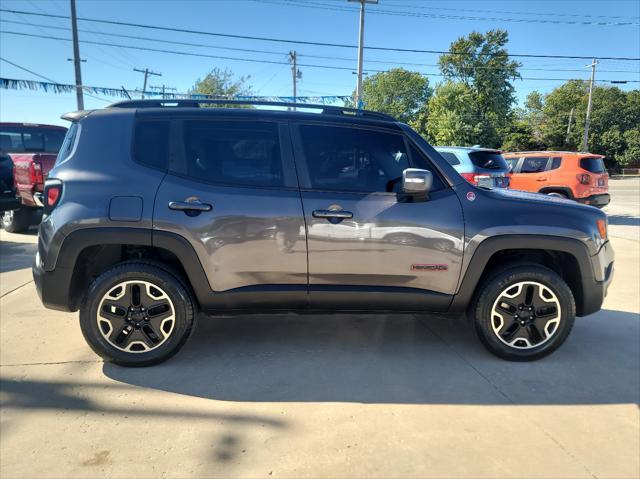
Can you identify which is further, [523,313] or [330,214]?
[523,313]

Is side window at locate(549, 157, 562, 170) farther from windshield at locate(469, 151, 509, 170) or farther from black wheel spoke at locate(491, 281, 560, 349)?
black wheel spoke at locate(491, 281, 560, 349)

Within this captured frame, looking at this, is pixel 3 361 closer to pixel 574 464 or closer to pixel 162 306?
pixel 162 306

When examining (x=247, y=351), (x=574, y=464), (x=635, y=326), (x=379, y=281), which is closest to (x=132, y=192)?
(x=247, y=351)

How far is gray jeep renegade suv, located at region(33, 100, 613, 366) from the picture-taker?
309cm

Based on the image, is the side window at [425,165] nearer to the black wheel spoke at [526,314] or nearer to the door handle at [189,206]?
the black wheel spoke at [526,314]

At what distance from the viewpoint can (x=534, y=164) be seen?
12.6 meters

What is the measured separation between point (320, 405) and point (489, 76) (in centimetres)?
5329

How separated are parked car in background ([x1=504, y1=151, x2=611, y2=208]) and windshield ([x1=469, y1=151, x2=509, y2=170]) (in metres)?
2.12

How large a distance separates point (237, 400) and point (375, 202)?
161 centimetres

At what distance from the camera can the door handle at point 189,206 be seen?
10.1 feet

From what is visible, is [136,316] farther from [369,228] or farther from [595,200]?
[595,200]

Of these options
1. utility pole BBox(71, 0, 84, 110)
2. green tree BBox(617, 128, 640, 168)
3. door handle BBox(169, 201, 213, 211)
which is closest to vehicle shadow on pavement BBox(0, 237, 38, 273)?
door handle BBox(169, 201, 213, 211)

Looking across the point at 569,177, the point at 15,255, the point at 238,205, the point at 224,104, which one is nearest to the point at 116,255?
the point at 238,205

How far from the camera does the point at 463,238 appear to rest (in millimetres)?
→ 3213
